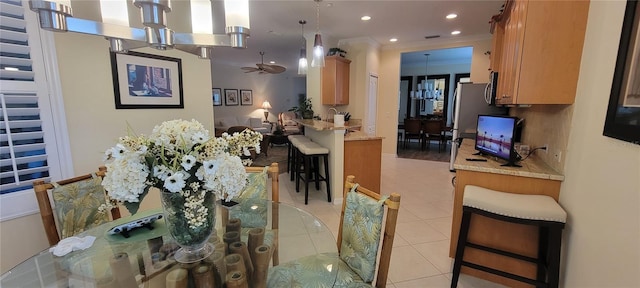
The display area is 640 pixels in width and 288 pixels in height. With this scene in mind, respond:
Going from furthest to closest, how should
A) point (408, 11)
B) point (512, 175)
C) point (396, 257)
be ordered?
point (408, 11), point (396, 257), point (512, 175)

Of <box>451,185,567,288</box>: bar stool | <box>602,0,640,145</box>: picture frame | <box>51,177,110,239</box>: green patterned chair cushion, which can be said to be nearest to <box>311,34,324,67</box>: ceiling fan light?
<box>451,185,567,288</box>: bar stool

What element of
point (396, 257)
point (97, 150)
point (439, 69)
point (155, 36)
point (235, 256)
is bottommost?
point (396, 257)

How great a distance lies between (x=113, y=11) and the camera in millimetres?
1331

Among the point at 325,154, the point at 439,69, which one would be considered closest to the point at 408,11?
the point at 325,154

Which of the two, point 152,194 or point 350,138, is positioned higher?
point 350,138

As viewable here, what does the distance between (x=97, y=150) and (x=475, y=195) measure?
286 centimetres

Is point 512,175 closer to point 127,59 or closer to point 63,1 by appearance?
point 63,1

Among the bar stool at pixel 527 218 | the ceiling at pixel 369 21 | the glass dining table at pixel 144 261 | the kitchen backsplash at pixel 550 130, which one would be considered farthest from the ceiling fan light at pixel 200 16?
the kitchen backsplash at pixel 550 130

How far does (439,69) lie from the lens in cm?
900

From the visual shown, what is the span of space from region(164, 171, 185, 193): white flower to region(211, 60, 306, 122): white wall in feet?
26.3

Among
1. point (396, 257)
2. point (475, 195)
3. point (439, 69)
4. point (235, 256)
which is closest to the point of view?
point (235, 256)

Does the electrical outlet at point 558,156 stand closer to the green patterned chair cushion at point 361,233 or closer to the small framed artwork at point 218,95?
the green patterned chair cushion at point 361,233

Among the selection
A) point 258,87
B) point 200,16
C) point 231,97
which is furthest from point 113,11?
point 258,87

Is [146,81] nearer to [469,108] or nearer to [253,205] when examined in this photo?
[253,205]
